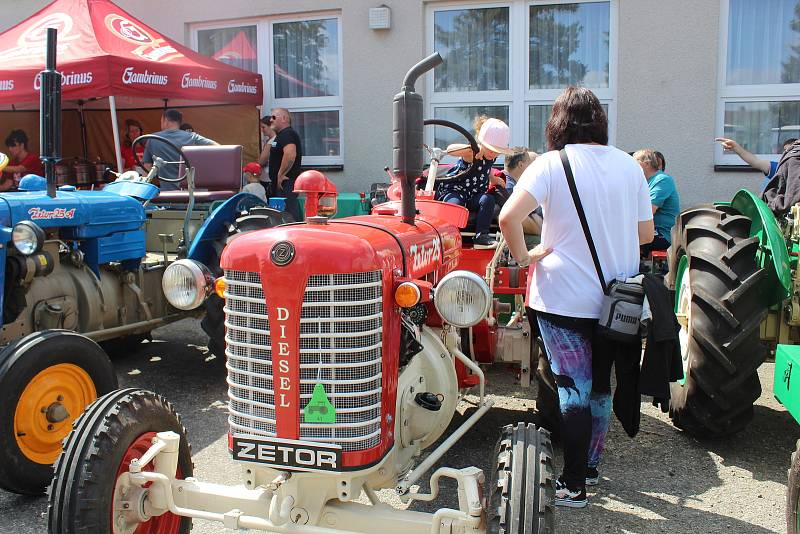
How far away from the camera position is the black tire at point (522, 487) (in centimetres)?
220

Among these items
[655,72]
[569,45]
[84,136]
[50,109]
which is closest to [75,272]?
[50,109]

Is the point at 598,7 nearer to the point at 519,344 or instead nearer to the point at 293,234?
the point at 519,344

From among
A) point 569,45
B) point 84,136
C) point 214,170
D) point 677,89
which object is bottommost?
point 214,170

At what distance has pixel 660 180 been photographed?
633 cm

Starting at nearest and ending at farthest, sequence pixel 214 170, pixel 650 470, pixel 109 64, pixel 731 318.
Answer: pixel 731 318, pixel 650 470, pixel 214 170, pixel 109 64

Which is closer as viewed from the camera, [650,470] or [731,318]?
[731,318]

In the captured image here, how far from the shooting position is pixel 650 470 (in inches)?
152

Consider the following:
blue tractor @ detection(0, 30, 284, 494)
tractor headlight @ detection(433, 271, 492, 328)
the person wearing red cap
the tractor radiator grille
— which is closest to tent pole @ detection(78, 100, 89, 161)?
the person wearing red cap

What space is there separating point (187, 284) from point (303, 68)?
762cm

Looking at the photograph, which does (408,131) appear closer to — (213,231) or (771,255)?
(771,255)

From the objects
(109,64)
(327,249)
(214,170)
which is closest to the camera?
(327,249)

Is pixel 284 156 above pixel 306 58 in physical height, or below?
below

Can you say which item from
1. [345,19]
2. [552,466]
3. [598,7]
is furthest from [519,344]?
[345,19]

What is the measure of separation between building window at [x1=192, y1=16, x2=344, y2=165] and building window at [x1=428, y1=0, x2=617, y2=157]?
132cm
